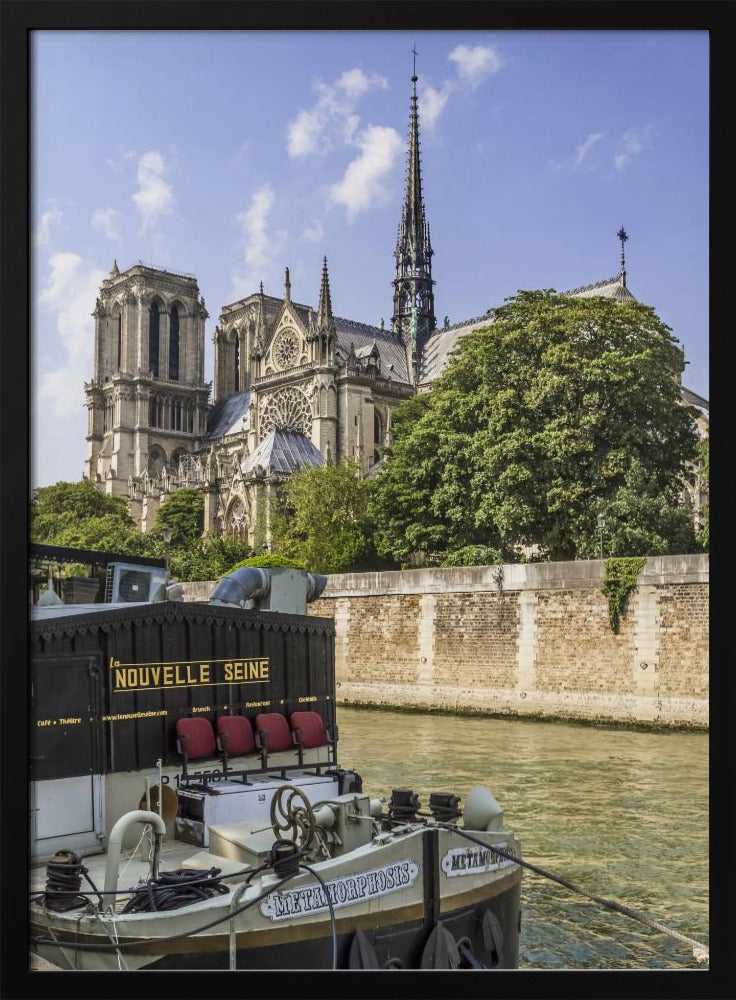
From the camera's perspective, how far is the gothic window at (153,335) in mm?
75562

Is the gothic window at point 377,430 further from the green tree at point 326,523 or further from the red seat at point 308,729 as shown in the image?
the red seat at point 308,729

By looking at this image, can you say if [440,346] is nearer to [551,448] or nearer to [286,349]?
[286,349]

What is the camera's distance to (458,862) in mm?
6328

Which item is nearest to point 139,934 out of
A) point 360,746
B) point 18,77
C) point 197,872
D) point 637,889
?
point 197,872

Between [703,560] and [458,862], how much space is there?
16.7 m

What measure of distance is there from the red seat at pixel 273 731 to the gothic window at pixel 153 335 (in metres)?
69.3

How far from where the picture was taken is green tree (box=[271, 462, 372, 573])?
117 feet

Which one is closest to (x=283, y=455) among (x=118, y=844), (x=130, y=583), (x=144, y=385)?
(x=144, y=385)

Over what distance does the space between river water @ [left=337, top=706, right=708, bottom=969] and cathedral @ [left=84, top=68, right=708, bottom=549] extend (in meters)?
32.5

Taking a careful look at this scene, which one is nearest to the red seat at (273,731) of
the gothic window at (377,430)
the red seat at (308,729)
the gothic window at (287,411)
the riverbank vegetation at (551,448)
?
the red seat at (308,729)

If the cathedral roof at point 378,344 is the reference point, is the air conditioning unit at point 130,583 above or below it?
below

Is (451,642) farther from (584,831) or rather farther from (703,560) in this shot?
(584,831)

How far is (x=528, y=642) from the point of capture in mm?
24078

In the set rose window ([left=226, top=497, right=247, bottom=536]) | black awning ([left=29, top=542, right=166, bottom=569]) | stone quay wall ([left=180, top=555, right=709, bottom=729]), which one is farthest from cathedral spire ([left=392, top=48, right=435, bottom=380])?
black awning ([left=29, top=542, right=166, bottom=569])
